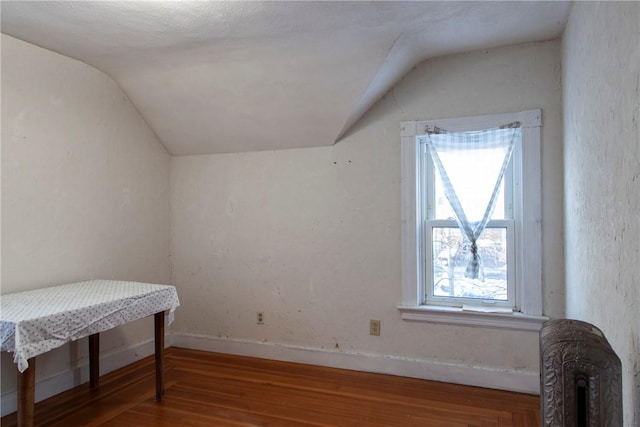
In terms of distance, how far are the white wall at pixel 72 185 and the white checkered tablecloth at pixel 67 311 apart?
0.26m

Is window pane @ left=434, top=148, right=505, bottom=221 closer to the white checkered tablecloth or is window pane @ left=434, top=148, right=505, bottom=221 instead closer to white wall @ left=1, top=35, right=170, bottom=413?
the white checkered tablecloth

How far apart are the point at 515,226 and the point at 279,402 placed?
1.92 m

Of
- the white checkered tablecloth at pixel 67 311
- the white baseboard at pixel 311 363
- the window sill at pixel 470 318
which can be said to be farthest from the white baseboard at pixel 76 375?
the window sill at pixel 470 318

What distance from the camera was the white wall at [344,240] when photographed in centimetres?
254

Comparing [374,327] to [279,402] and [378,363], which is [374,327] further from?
Answer: [279,402]

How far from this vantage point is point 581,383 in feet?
3.16

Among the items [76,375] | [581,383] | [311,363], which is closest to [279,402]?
[311,363]

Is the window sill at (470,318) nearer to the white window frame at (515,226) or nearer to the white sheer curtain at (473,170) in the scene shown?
the white window frame at (515,226)

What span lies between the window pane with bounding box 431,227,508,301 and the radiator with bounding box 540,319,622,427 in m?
1.70

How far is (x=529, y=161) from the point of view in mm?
2518

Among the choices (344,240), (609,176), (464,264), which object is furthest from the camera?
(344,240)

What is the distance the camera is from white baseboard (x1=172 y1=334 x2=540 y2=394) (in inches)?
100

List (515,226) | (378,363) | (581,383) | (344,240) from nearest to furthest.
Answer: (581,383) < (515,226) < (378,363) < (344,240)

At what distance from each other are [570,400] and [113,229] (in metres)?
2.98
